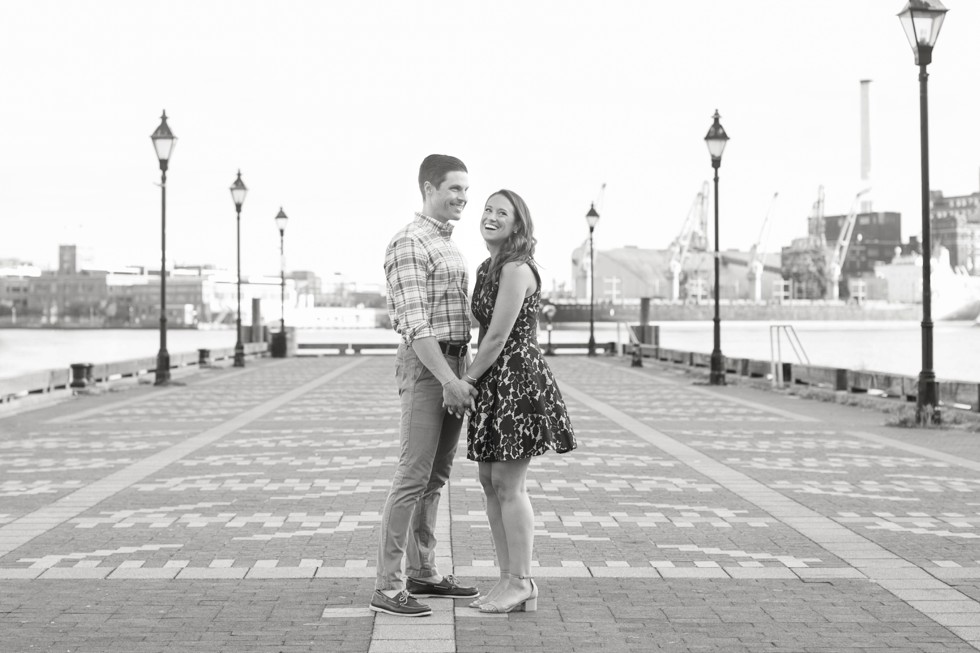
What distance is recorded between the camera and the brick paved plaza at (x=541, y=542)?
4.99m

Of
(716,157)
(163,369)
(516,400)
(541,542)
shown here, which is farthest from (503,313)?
(716,157)

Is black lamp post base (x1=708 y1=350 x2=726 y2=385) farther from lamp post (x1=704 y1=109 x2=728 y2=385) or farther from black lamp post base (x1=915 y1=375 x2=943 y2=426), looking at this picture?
black lamp post base (x1=915 y1=375 x2=943 y2=426)

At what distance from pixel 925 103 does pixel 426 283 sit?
38.4 ft

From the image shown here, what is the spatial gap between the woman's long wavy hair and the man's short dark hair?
25 cm

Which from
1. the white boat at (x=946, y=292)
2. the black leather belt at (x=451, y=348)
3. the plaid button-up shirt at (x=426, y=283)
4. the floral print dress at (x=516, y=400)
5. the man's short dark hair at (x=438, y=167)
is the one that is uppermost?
the white boat at (x=946, y=292)

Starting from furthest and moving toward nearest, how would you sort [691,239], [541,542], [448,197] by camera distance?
[691,239]
[541,542]
[448,197]

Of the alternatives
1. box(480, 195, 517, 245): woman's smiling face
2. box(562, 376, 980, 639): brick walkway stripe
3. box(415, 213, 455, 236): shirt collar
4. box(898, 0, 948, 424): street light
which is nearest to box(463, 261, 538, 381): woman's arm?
box(480, 195, 517, 245): woman's smiling face

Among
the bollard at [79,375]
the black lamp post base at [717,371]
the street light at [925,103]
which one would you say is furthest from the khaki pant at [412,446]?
the black lamp post base at [717,371]

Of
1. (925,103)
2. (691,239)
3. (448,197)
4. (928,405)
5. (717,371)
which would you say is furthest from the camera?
(691,239)

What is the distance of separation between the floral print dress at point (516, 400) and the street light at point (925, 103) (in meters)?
10.8

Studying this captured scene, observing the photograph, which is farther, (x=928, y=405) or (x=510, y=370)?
(x=928, y=405)

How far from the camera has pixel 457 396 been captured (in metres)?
5.01

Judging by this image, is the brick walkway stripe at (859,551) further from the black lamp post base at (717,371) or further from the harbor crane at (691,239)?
the harbor crane at (691,239)

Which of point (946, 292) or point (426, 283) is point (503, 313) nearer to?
point (426, 283)
